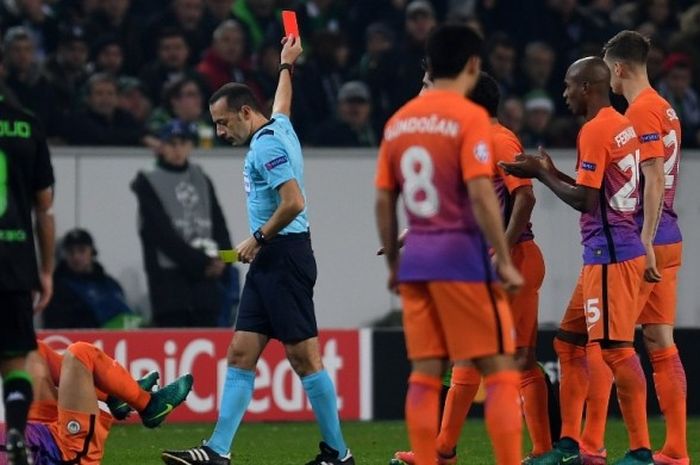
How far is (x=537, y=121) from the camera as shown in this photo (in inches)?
634

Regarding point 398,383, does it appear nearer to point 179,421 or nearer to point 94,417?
point 179,421

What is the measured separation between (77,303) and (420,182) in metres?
7.25

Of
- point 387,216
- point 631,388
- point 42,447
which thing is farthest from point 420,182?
point 42,447

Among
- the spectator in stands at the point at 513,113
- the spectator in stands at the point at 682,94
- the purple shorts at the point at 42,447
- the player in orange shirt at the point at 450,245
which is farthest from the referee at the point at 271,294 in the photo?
the spectator in stands at the point at 682,94

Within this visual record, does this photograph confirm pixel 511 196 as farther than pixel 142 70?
No

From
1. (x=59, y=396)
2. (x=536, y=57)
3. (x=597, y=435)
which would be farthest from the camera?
(x=536, y=57)

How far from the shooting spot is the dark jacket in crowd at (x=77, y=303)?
13.8 metres

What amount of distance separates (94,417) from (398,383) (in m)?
5.43

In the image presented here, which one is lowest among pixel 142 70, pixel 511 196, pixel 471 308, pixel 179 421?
pixel 179 421

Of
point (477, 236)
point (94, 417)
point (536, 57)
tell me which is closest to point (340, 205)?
point (536, 57)

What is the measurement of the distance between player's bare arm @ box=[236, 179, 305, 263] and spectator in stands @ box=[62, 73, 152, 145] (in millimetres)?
5965

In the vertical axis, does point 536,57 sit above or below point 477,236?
above

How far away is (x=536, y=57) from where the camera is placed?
16.9 metres

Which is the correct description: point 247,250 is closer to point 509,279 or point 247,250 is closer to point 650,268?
point 509,279
